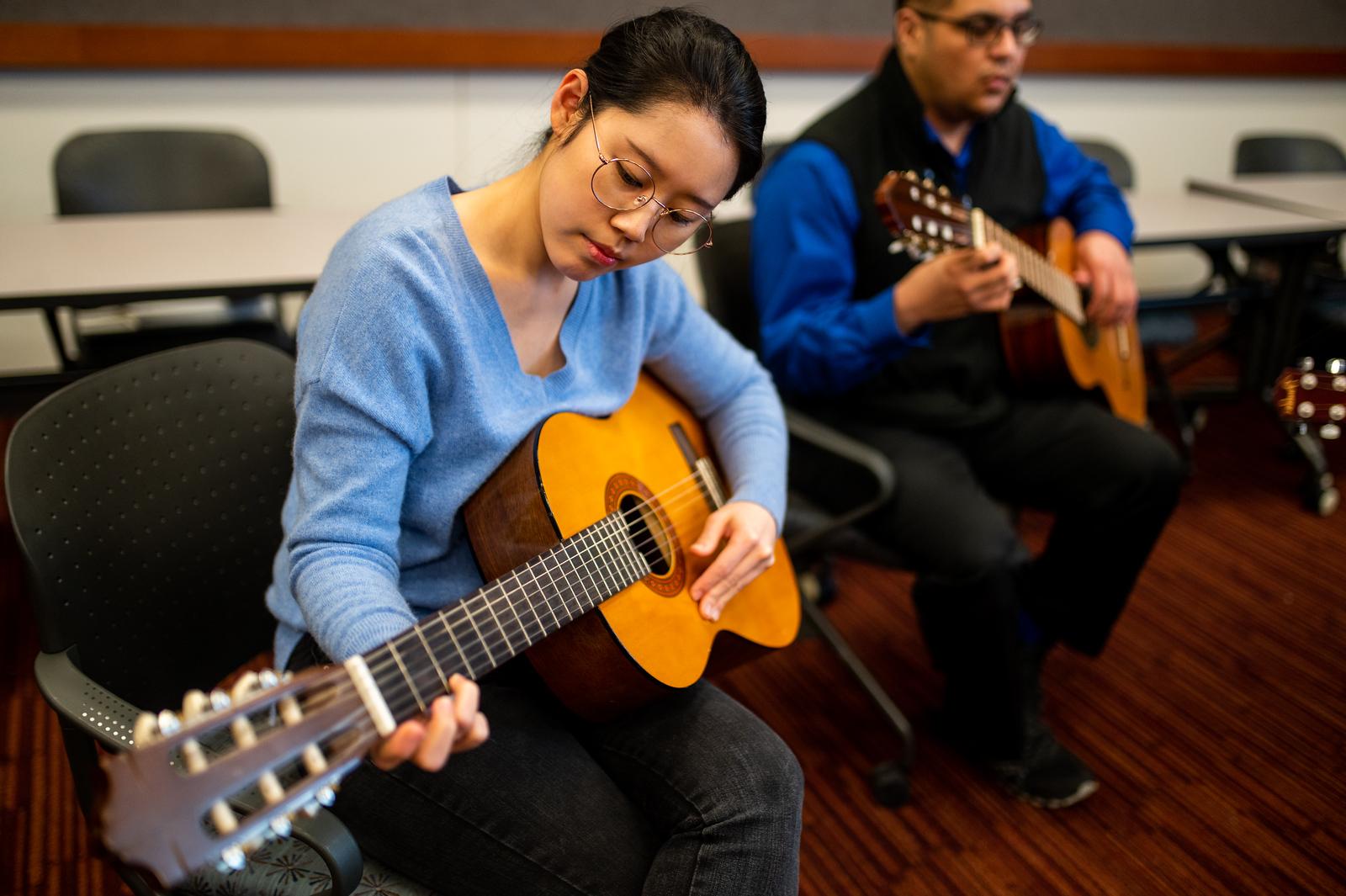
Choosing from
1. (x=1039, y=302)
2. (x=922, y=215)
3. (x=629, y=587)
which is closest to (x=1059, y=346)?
(x=1039, y=302)

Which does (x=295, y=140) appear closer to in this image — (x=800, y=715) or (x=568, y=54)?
(x=568, y=54)

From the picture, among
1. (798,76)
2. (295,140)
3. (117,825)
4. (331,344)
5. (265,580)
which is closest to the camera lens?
(117,825)

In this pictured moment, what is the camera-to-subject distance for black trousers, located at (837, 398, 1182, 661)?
1.75 metres

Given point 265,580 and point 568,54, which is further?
point 568,54

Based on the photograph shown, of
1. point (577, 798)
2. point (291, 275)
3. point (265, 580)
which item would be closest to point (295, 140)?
point (291, 275)

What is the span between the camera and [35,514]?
3.46ft

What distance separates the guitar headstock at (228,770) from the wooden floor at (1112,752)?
1.12 m

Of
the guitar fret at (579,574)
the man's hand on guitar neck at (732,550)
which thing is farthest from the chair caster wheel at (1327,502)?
the guitar fret at (579,574)

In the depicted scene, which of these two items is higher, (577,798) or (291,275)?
(291,275)

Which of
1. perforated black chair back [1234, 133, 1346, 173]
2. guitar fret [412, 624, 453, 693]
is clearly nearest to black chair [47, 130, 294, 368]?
guitar fret [412, 624, 453, 693]

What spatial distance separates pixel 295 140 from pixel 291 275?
1598mm

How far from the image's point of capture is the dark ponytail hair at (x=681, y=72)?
1.07 metres

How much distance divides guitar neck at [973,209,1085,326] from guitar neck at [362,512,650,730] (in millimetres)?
982

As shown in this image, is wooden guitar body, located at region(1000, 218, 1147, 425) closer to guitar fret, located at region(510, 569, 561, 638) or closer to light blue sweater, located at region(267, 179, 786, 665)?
light blue sweater, located at region(267, 179, 786, 665)
